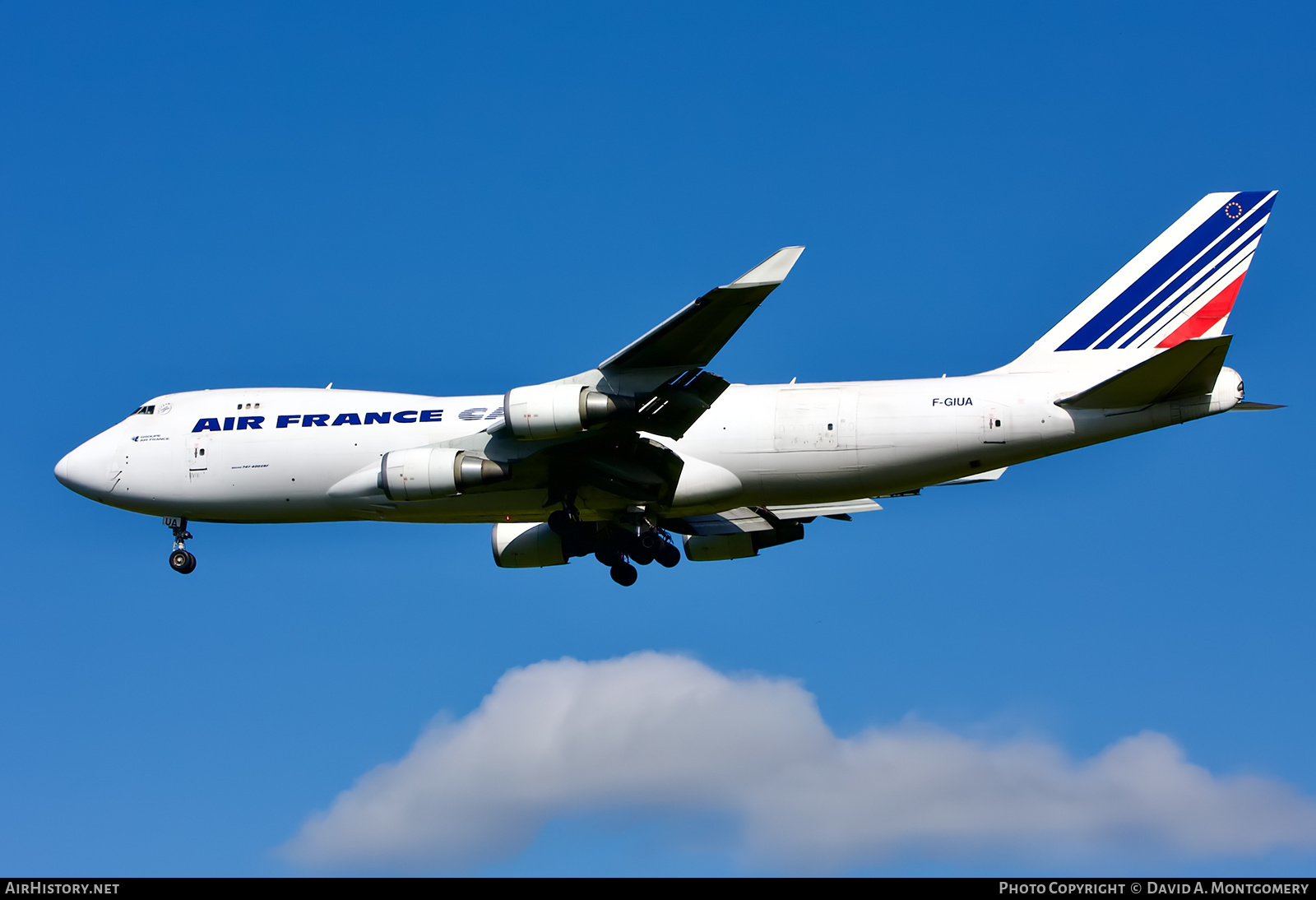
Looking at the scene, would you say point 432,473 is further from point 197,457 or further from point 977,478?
point 977,478

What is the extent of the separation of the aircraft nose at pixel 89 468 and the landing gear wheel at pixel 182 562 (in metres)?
1.96

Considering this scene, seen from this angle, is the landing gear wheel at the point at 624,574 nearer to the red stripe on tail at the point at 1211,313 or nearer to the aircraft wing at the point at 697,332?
the aircraft wing at the point at 697,332

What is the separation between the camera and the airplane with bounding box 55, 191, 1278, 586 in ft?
79.3

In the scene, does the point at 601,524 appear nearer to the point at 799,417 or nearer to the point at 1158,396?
the point at 799,417

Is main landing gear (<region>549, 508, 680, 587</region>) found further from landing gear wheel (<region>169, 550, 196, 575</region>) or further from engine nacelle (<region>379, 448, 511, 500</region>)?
landing gear wheel (<region>169, 550, 196, 575</region>)

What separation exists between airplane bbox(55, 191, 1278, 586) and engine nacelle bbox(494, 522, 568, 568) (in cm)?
274

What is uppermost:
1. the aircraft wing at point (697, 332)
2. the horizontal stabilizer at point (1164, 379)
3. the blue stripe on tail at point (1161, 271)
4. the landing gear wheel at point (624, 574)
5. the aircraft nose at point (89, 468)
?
the blue stripe on tail at point (1161, 271)

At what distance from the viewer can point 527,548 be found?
3108cm

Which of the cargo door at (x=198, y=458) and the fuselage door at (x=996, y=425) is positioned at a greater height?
the cargo door at (x=198, y=458)

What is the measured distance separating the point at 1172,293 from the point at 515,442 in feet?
42.4

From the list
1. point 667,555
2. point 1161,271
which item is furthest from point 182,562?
point 1161,271

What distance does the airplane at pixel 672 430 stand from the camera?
24.2 m

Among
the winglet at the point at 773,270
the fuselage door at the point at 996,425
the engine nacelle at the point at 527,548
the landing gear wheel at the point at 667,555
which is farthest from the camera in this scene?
the engine nacelle at the point at 527,548

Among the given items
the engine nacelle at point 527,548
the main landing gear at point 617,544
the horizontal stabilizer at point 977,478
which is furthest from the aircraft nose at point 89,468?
the horizontal stabilizer at point 977,478
